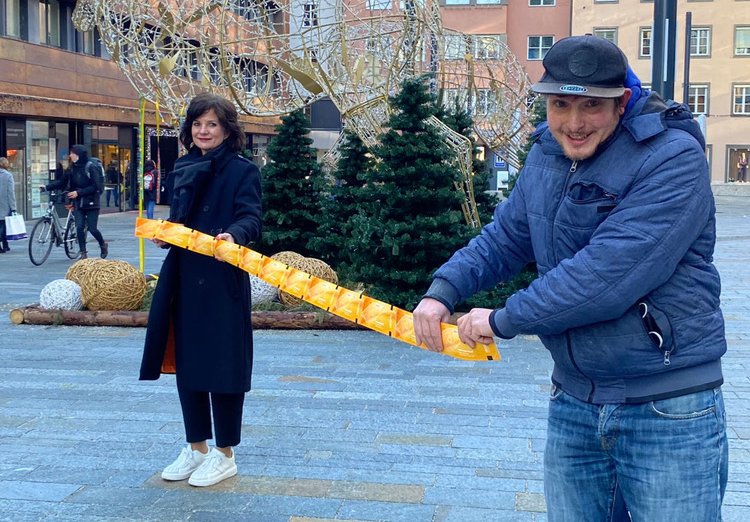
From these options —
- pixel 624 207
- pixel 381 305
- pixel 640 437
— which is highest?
pixel 624 207

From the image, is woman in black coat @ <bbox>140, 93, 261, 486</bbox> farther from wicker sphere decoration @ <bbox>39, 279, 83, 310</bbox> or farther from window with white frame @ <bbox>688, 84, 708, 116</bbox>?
window with white frame @ <bbox>688, 84, 708, 116</bbox>

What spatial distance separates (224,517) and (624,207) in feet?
8.63

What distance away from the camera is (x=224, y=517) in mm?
4324

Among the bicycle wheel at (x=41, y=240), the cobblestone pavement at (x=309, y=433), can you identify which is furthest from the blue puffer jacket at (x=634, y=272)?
the bicycle wheel at (x=41, y=240)

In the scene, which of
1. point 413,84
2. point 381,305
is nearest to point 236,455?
point 381,305

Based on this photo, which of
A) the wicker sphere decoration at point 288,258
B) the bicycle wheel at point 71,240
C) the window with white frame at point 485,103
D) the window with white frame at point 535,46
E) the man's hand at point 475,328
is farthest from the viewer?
the window with white frame at point 535,46

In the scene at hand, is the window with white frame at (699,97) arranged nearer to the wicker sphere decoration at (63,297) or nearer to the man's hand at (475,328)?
the wicker sphere decoration at (63,297)

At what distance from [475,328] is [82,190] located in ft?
43.6

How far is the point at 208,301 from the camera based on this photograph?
458cm

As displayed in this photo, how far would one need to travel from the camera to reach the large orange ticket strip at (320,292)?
2.75m

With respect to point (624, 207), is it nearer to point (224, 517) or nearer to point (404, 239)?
point (224, 517)

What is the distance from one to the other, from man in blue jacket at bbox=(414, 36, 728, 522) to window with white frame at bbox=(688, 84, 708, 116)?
54.0m

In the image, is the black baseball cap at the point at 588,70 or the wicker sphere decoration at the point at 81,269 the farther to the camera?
the wicker sphere decoration at the point at 81,269

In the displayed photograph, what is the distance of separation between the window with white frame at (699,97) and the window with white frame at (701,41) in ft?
5.95
